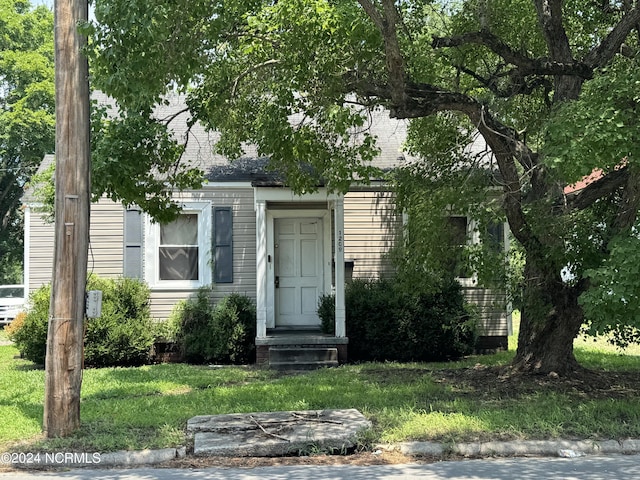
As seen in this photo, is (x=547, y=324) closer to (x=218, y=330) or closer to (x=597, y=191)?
(x=597, y=191)

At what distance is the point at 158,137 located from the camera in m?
9.95

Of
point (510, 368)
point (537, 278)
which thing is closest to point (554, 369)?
point (510, 368)

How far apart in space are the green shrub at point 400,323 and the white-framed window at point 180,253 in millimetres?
2689

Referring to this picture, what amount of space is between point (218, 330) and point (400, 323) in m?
3.56

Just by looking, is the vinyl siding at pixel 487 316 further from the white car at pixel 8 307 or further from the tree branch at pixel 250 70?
the white car at pixel 8 307

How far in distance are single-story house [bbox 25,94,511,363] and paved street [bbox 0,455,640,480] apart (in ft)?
20.6

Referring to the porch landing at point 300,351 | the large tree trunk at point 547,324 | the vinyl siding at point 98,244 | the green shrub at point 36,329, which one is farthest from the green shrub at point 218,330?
the large tree trunk at point 547,324

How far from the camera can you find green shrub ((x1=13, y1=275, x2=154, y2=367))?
12.4 meters

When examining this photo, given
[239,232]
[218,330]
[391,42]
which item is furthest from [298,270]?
[391,42]

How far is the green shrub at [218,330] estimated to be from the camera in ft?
42.2

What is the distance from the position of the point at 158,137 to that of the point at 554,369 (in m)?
6.97

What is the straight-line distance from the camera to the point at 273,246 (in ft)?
46.1

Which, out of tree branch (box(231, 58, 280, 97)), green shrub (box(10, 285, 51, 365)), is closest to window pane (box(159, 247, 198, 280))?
green shrub (box(10, 285, 51, 365))

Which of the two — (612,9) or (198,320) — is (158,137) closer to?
(198,320)
